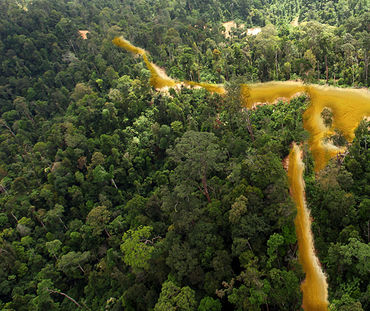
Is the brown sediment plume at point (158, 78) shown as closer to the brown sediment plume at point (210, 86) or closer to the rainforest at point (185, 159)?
the rainforest at point (185, 159)

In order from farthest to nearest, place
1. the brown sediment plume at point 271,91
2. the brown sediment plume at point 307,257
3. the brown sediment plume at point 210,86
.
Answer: the brown sediment plume at point 210,86 < the brown sediment plume at point 271,91 < the brown sediment plume at point 307,257

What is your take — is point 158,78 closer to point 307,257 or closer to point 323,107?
point 323,107

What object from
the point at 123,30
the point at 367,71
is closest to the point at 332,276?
the point at 367,71

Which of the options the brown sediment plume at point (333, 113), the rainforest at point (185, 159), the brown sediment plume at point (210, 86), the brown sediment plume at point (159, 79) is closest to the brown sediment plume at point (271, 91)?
the rainforest at point (185, 159)

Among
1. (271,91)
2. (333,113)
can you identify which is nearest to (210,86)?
(271,91)

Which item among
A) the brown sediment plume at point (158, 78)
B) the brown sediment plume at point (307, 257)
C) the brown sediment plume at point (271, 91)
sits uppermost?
the brown sediment plume at point (271, 91)

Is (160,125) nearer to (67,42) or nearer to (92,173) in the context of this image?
(92,173)
